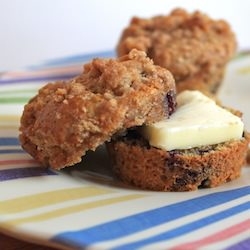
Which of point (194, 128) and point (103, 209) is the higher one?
point (194, 128)

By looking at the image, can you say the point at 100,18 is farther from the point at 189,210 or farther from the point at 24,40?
the point at 189,210

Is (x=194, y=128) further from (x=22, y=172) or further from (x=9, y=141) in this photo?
(x=9, y=141)

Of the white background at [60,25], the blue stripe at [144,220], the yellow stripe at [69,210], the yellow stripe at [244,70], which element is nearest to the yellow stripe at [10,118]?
the yellow stripe at [69,210]

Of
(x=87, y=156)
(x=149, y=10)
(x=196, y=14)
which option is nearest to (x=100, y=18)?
(x=149, y=10)

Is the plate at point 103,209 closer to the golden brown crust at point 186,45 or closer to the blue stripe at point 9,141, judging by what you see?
the blue stripe at point 9,141

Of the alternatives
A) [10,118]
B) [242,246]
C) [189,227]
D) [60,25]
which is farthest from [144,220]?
[60,25]

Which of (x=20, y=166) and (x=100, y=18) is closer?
(x=20, y=166)

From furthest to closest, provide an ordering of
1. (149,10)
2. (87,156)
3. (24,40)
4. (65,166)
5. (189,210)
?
(149,10), (24,40), (87,156), (65,166), (189,210)
